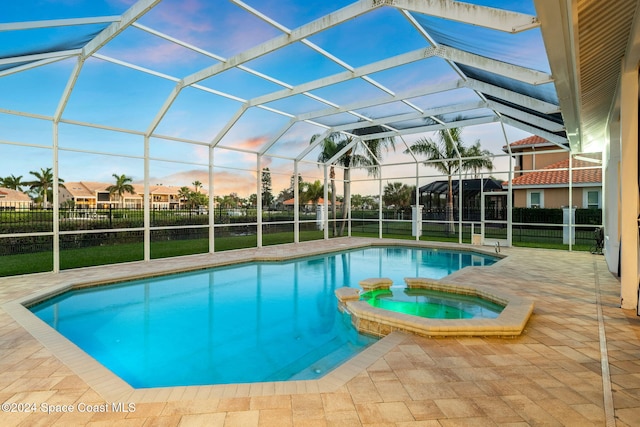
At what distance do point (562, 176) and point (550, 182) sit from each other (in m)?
0.52

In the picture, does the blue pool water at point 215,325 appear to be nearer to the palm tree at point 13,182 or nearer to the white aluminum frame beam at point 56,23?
the palm tree at point 13,182

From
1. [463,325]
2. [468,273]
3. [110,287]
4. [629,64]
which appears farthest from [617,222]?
[110,287]

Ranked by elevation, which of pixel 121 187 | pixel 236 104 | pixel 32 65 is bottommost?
pixel 121 187

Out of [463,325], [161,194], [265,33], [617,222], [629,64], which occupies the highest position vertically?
[265,33]

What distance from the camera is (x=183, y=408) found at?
2656 mm

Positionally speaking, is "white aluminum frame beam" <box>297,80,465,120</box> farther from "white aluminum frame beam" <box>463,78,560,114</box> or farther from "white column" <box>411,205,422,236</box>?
"white column" <box>411,205,422,236</box>

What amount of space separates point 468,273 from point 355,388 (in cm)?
615

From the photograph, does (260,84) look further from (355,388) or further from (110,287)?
(355,388)

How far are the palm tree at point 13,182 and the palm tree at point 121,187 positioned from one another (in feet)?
9.30

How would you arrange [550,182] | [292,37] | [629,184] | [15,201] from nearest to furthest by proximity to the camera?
[629,184], [292,37], [15,201], [550,182]

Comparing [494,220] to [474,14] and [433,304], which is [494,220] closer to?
[433,304]

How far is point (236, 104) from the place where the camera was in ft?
32.5

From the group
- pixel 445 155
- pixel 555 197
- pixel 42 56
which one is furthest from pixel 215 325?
pixel 555 197

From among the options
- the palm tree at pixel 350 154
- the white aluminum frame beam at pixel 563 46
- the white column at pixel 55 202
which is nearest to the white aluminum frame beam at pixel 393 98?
the white aluminum frame beam at pixel 563 46
